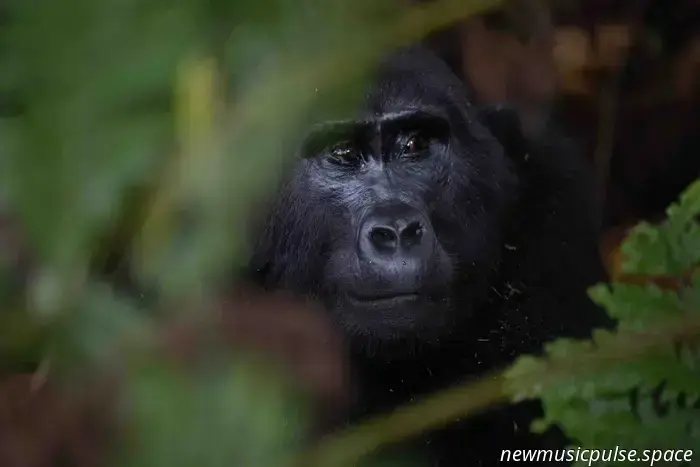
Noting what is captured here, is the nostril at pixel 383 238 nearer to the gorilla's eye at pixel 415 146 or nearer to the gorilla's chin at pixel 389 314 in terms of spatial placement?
the gorilla's chin at pixel 389 314

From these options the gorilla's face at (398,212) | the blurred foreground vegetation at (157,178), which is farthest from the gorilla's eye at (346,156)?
the blurred foreground vegetation at (157,178)

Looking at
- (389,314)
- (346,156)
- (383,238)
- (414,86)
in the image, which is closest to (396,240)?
(383,238)

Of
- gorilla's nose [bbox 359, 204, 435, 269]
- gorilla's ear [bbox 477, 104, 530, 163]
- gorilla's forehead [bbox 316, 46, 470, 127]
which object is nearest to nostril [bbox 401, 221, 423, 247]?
gorilla's nose [bbox 359, 204, 435, 269]

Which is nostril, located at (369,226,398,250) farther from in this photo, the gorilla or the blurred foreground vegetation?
the blurred foreground vegetation

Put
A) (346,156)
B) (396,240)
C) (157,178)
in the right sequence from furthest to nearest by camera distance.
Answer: (346,156)
(396,240)
(157,178)

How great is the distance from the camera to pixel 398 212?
1.61m

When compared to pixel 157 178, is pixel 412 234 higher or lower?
lower

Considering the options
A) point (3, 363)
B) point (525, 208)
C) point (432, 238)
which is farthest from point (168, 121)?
point (525, 208)

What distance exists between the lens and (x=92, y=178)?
416 millimetres

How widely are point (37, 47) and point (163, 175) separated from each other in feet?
0.31

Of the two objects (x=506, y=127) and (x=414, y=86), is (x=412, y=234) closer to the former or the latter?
(x=414, y=86)

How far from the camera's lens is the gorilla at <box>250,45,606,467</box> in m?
1.63

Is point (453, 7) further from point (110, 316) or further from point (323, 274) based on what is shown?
point (323, 274)

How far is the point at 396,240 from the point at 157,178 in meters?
1.12
